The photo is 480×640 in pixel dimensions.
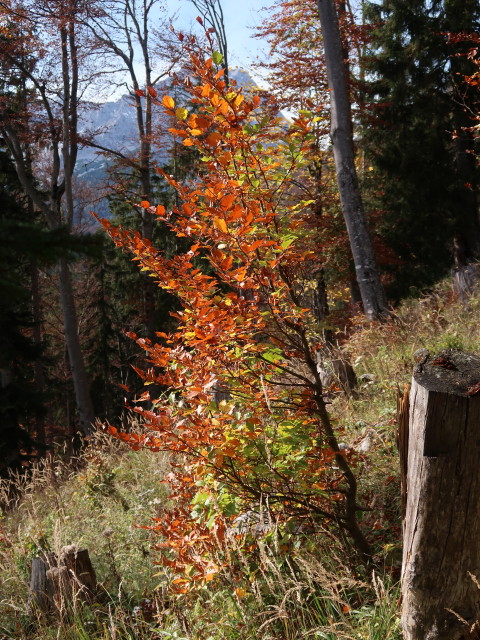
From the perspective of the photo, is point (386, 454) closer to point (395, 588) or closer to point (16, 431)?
point (395, 588)

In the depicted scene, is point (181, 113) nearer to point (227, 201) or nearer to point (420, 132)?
point (227, 201)

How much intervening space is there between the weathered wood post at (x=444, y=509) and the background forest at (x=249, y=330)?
190mm

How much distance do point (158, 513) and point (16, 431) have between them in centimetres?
746

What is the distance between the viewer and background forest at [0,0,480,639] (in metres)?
2.31

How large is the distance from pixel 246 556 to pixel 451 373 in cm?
129

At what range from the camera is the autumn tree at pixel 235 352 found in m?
2.27

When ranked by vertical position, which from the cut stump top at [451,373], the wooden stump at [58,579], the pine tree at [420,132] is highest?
the pine tree at [420,132]

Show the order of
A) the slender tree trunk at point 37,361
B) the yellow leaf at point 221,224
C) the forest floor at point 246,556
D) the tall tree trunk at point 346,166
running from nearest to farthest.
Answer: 1. the yellow leaf at point 221,224
2. the forest floor at point 246,556
3. the tall tree trunk at point 346,166
4. the slender tree trunk at point 37,361

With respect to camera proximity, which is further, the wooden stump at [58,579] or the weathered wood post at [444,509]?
the wooden stump at [58,579]

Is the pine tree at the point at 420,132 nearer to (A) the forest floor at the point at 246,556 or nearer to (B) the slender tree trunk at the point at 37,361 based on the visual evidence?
(A) the forest floor at the point at 246,556

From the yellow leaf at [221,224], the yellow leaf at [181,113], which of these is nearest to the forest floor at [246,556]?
the yellow leaf at [221,224]

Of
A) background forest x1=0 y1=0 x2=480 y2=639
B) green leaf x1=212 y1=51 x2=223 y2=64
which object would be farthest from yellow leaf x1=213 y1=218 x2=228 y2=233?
green leaf x1=212 y1=51 x2=223 y2=64

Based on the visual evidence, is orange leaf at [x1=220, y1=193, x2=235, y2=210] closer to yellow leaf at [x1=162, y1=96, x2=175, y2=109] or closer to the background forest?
the background forest

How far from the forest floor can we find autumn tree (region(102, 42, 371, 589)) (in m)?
0.21
